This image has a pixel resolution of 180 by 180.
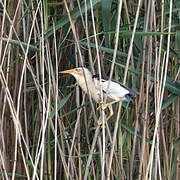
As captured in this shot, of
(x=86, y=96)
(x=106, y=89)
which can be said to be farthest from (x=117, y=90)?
(x=86, y=96)

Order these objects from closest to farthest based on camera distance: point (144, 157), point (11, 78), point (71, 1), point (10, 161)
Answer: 1. point (144, 157)
2. point (71, 1)
3. point (11, 78)
4. point (10, 161)

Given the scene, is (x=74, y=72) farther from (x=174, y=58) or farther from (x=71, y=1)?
(x=174, y=58)

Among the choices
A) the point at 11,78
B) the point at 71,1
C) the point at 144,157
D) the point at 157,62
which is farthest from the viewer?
the point at 11,78

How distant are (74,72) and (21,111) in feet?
1.25

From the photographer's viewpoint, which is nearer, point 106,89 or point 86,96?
point 106,89

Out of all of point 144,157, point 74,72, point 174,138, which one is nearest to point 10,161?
point 74,72

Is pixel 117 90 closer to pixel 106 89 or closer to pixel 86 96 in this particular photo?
pixel 106 89

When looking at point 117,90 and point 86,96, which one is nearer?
point 117,90

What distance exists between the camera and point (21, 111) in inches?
67.3

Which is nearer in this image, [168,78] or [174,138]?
[168,78]

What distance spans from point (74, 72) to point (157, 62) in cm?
39

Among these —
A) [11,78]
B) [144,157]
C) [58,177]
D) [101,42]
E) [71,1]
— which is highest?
[71,1]

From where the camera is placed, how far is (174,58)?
5.42 feet

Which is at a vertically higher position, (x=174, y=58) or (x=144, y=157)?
(x=174, y=58)
